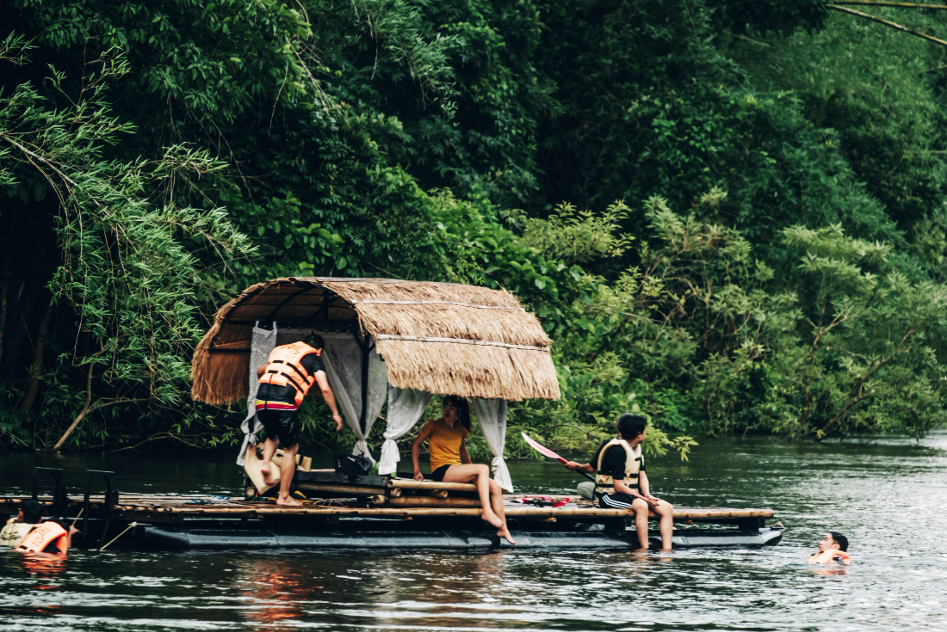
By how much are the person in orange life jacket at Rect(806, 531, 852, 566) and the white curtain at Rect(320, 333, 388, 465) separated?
4.56 metres

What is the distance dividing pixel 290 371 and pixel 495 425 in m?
2.17

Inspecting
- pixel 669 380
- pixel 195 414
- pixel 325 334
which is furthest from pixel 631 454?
pixel 669 380

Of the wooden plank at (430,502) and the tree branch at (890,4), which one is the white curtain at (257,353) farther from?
the tree branch at (890,4)

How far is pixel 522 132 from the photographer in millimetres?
28016

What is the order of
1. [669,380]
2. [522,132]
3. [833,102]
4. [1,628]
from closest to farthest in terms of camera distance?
[1,628], [522,132], [669,380], [833,102]

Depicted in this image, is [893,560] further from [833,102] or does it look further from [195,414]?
[833,102]

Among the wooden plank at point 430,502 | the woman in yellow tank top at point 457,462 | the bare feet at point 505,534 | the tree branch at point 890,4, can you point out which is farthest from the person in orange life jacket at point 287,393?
the tree branch at point 890,4

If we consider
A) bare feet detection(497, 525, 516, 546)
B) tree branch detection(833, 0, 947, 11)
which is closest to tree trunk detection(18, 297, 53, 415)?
bare feet detection(497, 525, 516, 546)

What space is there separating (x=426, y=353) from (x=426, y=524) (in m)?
1.91

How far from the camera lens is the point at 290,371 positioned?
11523mm

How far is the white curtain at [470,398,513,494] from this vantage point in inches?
488

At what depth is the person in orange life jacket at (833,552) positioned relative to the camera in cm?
1176

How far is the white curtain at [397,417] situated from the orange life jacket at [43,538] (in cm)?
287

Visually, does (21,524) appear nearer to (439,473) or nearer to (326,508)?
(326,508)
